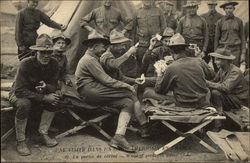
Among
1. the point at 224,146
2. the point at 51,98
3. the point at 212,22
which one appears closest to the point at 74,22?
the point at 212,22

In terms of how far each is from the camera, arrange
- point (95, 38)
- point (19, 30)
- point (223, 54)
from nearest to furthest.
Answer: point (95, 38) → point (223, 54) → point (19, 30)

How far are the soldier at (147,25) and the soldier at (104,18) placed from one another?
1.47 feet

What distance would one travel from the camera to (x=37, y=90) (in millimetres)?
5922

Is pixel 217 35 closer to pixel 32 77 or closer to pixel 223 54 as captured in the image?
pixel 223 54

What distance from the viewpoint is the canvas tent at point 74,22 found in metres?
8.80

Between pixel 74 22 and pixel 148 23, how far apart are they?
1655 mm

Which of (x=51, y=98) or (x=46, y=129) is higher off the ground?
(x=51, y=98)

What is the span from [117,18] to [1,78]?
9.56ft

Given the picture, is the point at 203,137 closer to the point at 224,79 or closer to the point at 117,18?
the point at 224,79

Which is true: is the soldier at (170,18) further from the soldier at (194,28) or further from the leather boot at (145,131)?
the leather boot at (145,131)

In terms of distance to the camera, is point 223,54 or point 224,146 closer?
point 224,146

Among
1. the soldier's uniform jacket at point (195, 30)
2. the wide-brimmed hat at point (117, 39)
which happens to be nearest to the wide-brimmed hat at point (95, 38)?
the wide-brimmed hat at point (117, 39)

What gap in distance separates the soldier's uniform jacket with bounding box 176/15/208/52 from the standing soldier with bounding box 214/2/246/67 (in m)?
0.33

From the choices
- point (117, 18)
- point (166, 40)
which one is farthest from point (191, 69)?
point (117, 18)
